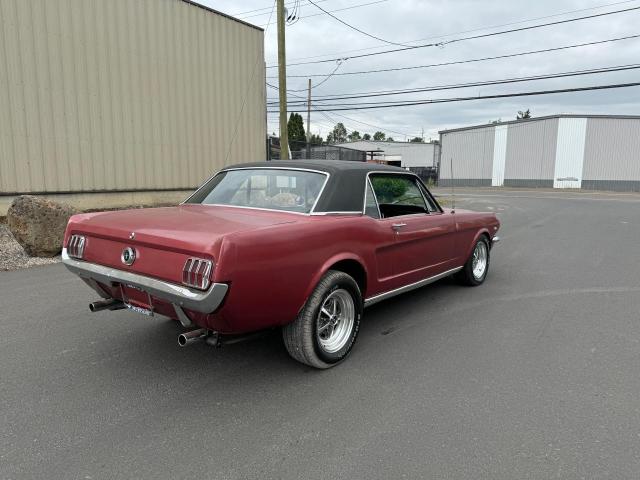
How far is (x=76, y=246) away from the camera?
3.51 m

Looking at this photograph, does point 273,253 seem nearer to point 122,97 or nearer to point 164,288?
point 164,288

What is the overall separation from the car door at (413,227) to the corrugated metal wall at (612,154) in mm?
40391

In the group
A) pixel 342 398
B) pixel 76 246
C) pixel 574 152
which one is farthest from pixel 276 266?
pixel 574 152

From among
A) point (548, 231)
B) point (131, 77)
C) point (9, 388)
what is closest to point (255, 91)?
point (131, 77)

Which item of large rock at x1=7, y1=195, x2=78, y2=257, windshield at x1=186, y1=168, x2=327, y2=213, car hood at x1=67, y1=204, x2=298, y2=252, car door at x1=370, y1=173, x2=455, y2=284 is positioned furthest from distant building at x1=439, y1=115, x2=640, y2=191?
car hood at x1=67, y1=204, x2=298, y2=252

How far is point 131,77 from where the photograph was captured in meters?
12.0

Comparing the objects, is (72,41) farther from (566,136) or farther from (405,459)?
(566,136)

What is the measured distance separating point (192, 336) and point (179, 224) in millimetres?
756

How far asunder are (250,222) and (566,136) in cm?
4218

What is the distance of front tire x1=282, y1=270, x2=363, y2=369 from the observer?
323 cm

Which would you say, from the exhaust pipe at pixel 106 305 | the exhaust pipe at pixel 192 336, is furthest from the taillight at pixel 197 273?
the exhaust pipe at pixel 106 305

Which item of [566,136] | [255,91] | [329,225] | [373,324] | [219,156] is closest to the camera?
[329,225]

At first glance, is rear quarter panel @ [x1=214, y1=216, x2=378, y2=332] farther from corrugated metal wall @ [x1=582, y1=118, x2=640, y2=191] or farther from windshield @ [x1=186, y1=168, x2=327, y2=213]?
corrugated metal wall @ [x1=582, y1=118, x2=640, y2=191]

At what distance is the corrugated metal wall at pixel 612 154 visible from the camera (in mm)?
38125
